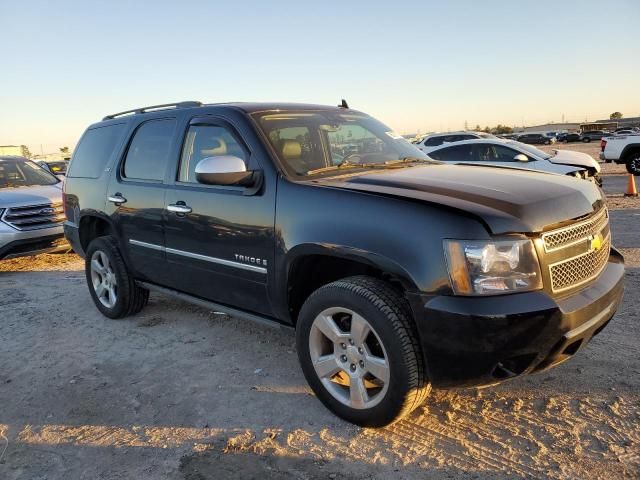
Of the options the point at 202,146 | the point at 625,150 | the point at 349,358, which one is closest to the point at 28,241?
the point at 202,146

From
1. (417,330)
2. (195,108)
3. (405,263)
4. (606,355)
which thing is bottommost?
(606,355)

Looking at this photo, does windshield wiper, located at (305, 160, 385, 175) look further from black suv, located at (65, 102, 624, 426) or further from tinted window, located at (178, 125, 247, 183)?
tinted window, located at (178, 125, 247, 183)

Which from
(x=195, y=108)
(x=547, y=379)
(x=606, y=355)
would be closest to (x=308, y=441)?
(x=547, y=379)

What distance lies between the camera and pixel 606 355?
3693 millimetres

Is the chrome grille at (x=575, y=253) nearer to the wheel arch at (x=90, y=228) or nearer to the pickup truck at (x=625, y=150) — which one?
the wheel arch at (x=90, y=228)

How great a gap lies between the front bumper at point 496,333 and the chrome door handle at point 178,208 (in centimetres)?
200

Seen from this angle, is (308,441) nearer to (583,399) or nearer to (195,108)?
(583,399)

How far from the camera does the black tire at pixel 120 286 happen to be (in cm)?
486

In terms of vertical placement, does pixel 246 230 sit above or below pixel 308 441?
above

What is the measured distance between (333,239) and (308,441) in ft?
3.72

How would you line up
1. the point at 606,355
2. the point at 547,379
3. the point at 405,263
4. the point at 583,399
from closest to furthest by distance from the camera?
the point at 405,263
the point at 583,399
the point at 547,379
the point at 606,355

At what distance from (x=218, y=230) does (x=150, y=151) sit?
133 cm

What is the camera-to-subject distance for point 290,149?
3590 mm

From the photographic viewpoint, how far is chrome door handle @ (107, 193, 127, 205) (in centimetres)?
464
